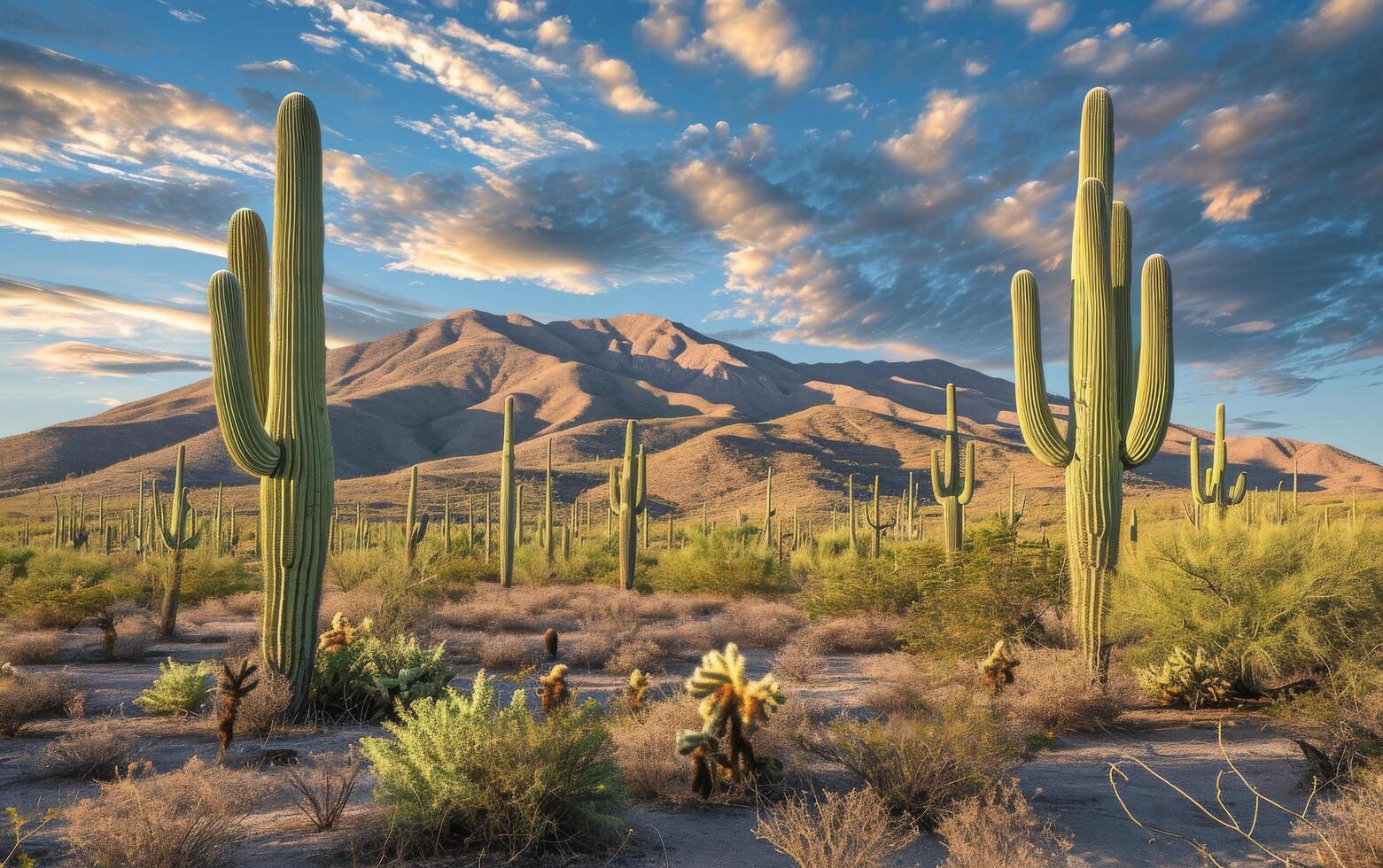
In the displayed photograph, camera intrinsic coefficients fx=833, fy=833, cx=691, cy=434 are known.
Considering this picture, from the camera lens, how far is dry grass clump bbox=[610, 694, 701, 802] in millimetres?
→ 6363

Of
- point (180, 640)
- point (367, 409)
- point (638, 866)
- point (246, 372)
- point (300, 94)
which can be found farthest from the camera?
point (367, 409)

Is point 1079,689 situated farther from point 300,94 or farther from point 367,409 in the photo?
point 367,409

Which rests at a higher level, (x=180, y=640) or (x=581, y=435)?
(x=581, y=435)

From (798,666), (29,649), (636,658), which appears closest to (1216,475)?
(798,666)

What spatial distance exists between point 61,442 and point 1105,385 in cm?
12217

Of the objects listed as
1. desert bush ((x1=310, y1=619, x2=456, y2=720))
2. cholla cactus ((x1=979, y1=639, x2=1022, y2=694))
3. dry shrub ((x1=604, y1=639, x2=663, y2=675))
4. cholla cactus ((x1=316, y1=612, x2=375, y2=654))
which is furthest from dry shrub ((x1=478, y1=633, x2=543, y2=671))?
cholla cactus ((x1=979, y1=639, x2=1022, y2=694))

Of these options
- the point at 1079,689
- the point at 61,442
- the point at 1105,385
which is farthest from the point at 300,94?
the point at 61,442

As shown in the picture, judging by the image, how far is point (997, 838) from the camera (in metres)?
4.73

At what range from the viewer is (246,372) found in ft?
26.8

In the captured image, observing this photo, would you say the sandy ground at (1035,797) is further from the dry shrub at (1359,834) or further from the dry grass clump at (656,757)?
the dry shrub at (1359,834)

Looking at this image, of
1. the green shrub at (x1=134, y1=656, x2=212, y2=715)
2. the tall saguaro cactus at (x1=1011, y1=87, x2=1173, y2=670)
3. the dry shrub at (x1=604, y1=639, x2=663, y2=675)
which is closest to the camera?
the green shrub at (x1=134, y1=656, x2=212, y2=715)

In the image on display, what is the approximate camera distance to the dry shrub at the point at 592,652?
12.5 m

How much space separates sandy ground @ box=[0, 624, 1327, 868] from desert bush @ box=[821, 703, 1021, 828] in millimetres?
331

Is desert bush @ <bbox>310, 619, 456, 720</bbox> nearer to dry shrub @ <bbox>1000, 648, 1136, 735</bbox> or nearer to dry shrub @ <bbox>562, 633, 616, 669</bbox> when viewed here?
dry shrub @ <bbox>562, 633, 616, 669</bbox>
